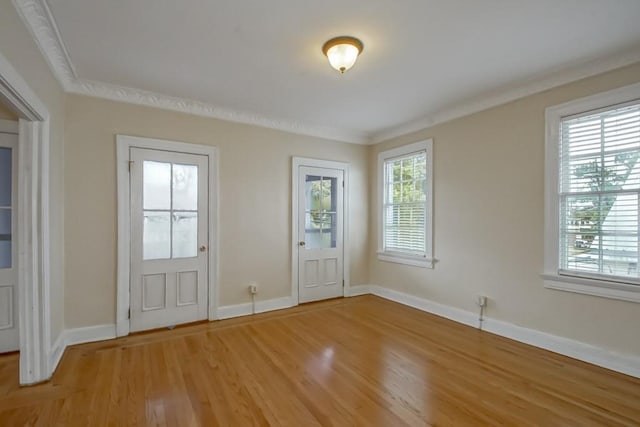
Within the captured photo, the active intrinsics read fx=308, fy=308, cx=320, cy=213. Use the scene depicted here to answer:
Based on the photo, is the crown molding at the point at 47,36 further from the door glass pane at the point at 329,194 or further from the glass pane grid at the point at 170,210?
the door glass pane at the point at 329,194

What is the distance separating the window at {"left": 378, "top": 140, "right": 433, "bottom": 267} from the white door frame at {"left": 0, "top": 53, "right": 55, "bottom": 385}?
3975 mm

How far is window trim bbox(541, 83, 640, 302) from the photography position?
8.75 ft

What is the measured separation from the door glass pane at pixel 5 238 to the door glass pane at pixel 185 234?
140 cm

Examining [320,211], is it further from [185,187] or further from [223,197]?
[185,187]

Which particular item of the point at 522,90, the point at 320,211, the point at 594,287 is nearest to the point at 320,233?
the point at 320,211

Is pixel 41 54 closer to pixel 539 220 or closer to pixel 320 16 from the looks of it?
pixel 320 16

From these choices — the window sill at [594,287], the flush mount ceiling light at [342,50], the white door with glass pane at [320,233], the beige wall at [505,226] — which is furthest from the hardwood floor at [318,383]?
the flush mount ceiling light at [342,50]

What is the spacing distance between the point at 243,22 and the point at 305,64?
71 centimetres

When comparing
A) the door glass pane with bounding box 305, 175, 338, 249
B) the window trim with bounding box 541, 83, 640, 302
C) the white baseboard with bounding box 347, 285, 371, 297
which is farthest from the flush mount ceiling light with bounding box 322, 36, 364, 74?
the white baseboard with bounding box 347, 285, 371, 297

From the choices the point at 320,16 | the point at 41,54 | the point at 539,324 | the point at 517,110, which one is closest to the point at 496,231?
the point at 539,324

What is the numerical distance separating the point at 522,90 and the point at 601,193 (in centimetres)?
124

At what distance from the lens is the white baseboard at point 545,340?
2529 mm

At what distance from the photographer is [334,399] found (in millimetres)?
2158

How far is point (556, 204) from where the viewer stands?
9.59 ft
